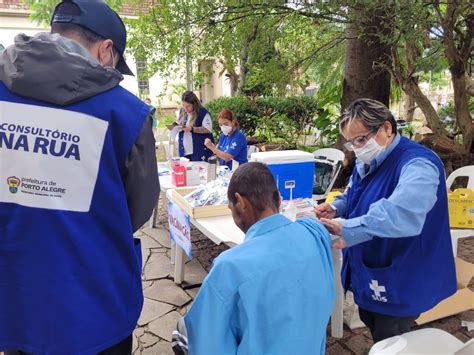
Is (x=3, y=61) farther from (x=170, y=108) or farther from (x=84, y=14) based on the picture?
(x=170, y=108)

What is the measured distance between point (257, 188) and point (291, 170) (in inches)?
54.8

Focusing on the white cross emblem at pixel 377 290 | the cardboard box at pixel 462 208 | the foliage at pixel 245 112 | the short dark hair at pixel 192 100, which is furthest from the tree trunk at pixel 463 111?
the foliage at pixel 245 112

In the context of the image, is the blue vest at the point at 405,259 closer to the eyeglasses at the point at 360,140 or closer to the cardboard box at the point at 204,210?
the eyeglasses at the point at 360,140

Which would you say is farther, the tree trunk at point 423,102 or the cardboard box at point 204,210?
the tree trunk at point 423,102

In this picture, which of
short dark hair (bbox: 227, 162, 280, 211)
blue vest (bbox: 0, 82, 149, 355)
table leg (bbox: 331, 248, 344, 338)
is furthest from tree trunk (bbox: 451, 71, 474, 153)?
blue vest (bbox: 0, 82, 149, 355)

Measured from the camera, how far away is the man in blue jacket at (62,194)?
3.64ft

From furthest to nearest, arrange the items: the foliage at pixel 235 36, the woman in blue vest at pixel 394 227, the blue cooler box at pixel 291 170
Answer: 1. the foliage at pixel 235 36
2. the blue cooler box at pixel 291 170
3. the woman in blue vest at pixel 394 227

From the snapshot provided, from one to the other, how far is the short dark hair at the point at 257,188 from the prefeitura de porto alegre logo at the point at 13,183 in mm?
677

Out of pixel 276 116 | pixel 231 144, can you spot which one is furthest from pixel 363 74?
pixel 276 116

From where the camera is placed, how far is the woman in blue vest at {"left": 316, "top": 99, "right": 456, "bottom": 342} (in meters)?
1.51

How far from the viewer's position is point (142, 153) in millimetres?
1256

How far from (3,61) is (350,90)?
14.9 ft

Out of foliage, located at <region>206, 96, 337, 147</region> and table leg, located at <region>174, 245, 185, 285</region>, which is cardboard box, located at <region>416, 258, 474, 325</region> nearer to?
table leg, located at <region>174, 245, 185, 285</region>

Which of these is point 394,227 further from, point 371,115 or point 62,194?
point 62,194
